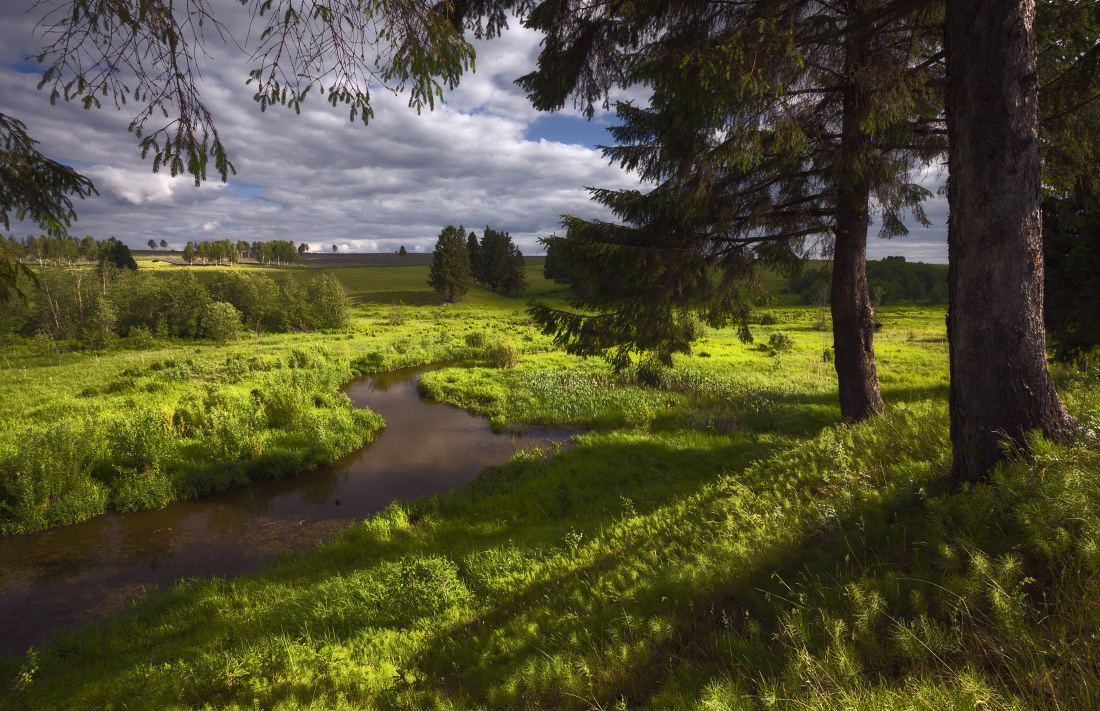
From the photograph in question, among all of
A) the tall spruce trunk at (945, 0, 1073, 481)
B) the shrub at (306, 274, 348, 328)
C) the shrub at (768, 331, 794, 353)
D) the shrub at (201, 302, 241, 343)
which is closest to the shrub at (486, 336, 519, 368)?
the shrub at (768, 331, 794, 353)

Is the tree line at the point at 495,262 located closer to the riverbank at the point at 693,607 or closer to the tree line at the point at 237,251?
the riverbank at the point at 693,607

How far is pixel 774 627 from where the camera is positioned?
10.4 feet

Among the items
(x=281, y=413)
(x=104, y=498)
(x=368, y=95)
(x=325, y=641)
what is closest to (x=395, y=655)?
(x=325, y=641)

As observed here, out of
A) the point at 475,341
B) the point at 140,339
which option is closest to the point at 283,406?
the point at 475,341

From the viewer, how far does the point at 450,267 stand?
70812 mm

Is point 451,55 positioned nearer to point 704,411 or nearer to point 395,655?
point 395,655

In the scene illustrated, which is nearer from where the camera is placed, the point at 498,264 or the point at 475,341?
the point at 475,341

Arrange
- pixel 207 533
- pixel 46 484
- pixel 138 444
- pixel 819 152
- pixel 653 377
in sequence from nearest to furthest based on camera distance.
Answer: pixel 819 152, pixel 207 533, pixel 46 484, pixel 138 444, pixel 653 377

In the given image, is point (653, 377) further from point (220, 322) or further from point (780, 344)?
point (220, 322)

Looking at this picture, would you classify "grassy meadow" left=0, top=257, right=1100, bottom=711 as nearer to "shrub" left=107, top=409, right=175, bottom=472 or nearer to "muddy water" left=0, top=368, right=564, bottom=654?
"shrub" left=107, top=409, right=175, bottom=472

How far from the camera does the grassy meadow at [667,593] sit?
2.33 meters

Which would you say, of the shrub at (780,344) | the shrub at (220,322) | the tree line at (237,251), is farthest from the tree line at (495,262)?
the tree line at (237,251)

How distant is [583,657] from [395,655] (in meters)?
2.46

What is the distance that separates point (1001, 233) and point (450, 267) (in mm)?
71600
